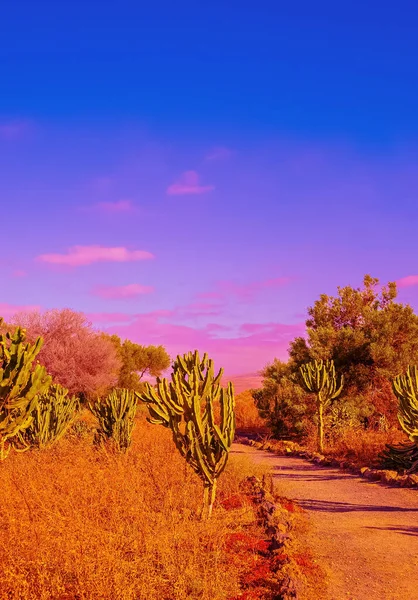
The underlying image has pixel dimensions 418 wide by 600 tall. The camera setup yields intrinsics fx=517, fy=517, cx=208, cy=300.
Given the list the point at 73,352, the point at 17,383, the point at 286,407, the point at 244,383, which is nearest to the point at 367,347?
the point at 286,407

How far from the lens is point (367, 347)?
2166 cm

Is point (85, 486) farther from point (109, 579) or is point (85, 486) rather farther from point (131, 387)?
point (131, 387)

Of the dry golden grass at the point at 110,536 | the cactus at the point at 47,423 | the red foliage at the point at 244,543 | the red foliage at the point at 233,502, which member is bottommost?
the red foliage at the point at 244,543

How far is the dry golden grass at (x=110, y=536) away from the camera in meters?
4.87

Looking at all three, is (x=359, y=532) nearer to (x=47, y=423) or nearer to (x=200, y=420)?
(x=200, y=420)

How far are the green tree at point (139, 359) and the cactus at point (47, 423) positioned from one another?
18683mm

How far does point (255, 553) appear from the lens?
6.40m

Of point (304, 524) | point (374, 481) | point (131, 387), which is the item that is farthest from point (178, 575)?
point (131, 387)

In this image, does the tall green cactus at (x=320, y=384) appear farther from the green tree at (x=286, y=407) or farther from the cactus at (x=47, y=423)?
the cactus at (x=47, y=423)

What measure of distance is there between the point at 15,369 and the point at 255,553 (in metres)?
4.34

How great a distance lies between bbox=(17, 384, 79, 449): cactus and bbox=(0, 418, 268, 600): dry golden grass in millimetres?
3292

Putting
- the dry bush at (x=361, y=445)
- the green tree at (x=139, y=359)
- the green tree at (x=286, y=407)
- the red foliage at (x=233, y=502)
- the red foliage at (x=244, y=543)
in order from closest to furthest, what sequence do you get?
the red foliage at (x=244, y=543), the red foliage at (x=233, y=502), the dry bush at (x=361, y=445), the green tree at (x=286, y=407), the green tree at (x=139, y=359)

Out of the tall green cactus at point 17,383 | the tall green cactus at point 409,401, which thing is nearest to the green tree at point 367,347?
the tall green cactus at point 409,401

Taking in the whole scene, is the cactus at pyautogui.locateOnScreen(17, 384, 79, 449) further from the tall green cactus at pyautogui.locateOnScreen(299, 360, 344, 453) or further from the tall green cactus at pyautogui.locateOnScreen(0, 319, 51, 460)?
the tall green cactus at pyautogui.locateOnScreen(299, 360, 344, 453)
